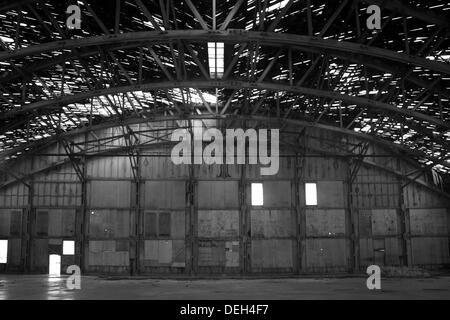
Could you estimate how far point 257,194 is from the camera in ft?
126

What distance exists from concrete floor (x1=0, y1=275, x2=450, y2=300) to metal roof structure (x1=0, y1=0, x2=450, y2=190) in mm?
8913

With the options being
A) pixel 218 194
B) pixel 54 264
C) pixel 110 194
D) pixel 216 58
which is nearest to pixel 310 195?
pixel 218 194

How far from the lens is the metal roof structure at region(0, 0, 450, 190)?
19.3 m

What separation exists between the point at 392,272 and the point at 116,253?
20.3 metres

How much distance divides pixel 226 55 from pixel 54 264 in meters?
22.3

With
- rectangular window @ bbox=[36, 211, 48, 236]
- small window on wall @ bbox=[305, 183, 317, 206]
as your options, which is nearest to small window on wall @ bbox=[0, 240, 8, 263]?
rectangular window @ bbox=[36, 211, 48, 236]

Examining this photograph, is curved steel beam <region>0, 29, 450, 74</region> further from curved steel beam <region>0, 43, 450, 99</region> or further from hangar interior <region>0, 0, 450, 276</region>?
hangar interior <region>0, 0, 450, 276</region>

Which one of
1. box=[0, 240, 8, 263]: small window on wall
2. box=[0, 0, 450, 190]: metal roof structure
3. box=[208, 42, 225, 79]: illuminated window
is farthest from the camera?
box=[0, 240, 8, 263]: small window on wall

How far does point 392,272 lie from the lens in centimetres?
3562

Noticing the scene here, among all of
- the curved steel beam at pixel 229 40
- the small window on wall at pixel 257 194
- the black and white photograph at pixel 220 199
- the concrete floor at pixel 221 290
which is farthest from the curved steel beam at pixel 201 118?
the curved steel beam at pixel 229 40

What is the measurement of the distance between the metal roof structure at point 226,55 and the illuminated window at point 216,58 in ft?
0.19
